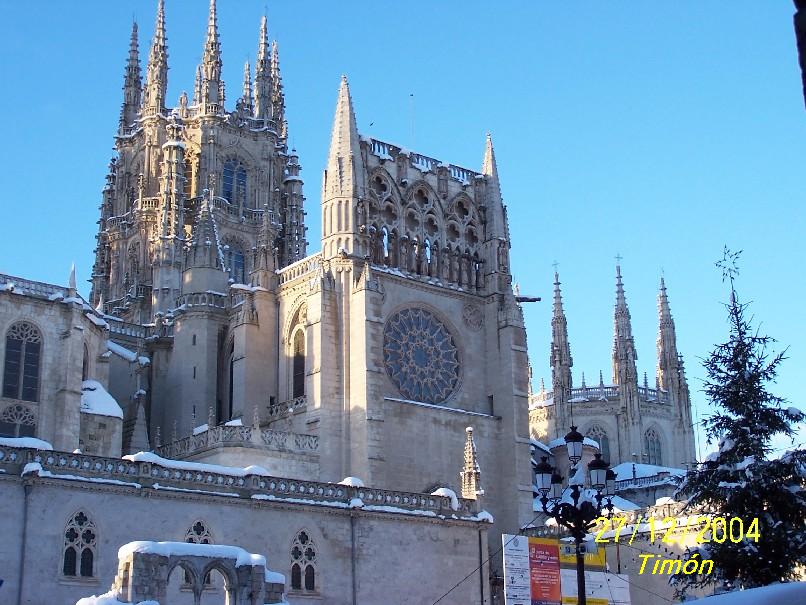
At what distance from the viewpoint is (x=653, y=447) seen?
222 ft

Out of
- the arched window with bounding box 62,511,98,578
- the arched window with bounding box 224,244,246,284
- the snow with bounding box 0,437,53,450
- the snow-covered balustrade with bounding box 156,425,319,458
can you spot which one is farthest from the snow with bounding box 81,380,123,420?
the arched window with bounding box 224,244,246,284

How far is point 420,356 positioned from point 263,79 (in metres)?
34.5

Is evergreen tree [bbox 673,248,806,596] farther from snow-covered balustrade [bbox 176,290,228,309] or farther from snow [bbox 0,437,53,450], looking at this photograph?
snow-covered balustrade [bbox 176,290,228,309]

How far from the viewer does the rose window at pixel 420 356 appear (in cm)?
4559

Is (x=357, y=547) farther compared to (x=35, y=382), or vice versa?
(x=35, y=382)

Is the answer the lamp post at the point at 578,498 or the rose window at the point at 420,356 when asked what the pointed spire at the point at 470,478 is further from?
the lamp post at the point at 578,498

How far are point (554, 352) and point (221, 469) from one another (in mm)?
40358

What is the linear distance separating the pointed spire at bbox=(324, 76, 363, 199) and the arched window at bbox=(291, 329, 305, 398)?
572 centimetres

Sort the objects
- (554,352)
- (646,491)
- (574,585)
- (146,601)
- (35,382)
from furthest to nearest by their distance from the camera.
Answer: (554,352)
(646,491)
(35,382)
(574,585)
(146,601)

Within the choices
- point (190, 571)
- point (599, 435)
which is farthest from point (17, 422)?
point (599, 435)

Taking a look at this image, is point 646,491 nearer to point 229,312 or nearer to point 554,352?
point 554,352

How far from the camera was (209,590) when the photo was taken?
98.6 ft

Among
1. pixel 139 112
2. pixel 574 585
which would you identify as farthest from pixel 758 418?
pixel 139 112

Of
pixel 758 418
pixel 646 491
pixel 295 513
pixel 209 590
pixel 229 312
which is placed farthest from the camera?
pixel 646 491
